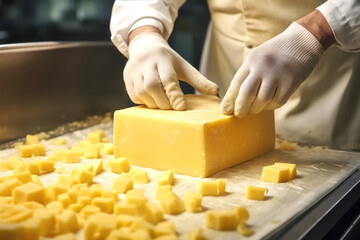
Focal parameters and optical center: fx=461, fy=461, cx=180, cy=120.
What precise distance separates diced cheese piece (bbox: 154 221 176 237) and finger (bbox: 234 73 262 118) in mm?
565

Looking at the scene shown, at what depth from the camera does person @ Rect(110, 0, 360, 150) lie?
157 centimetres

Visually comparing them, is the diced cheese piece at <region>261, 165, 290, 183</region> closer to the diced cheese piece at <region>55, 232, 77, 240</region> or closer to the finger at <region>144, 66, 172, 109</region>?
the finger at <region>144, 66, 172, 109</region>

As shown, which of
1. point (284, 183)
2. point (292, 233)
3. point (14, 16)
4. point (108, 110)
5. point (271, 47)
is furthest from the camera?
point (14, 16)

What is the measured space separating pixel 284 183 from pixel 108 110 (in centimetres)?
129

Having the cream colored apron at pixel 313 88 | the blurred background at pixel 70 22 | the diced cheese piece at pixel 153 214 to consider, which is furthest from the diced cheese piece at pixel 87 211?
the blurred background at pixel 70 22

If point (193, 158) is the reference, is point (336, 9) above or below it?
above

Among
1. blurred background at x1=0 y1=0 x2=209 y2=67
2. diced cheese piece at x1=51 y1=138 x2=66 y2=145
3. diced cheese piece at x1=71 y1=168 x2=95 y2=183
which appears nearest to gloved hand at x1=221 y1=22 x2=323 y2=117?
diced cheese piece at x1=71 y1=168 x2=95 y2=183

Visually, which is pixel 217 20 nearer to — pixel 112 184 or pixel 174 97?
pixel 174 97

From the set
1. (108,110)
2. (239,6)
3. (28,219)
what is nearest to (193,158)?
(28,219)

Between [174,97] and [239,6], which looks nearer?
Answer: [174,97]

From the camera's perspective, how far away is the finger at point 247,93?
5.03 feet

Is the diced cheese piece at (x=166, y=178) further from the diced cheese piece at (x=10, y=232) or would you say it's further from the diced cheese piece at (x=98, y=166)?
the diced cheese piece at (x=10, y=232)

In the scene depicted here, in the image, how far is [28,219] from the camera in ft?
3.68

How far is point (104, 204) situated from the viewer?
122cm
